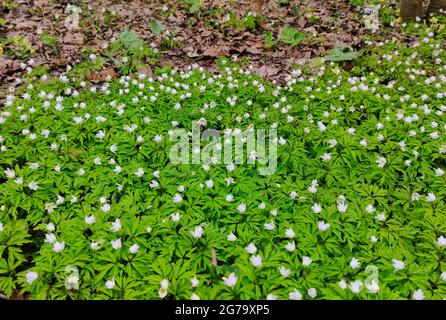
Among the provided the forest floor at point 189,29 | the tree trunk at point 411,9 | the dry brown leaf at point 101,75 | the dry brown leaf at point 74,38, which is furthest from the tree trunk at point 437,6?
the dry brown leaf at point 74,38

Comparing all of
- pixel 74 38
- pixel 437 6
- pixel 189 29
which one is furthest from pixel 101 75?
pixel 437 6

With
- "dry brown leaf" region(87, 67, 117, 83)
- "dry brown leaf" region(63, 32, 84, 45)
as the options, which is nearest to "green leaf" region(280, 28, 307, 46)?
"dry brown leaf" region(87, 67, 117, 83)

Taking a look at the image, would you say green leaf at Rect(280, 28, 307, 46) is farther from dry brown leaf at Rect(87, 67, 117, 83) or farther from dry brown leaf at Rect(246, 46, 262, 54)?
dry brown leaf at Rect(87, 67, 117, 83)

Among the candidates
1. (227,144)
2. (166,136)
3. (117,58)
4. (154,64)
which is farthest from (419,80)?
(117,58)

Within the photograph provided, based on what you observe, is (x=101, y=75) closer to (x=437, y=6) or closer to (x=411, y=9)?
(x=411, y=9)

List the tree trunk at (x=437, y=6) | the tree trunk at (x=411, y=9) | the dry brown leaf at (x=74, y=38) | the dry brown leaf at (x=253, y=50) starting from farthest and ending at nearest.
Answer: the tree trunk at (x=437, y=6) → the tree trunk at (x=411, y=9) → the dry brown leaf at (x=74, y=38) → the dry brown leaf at (x=253, y=50)

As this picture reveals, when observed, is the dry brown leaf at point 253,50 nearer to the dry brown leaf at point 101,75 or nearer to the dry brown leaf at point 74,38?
the dry brown leaf at point 101,75

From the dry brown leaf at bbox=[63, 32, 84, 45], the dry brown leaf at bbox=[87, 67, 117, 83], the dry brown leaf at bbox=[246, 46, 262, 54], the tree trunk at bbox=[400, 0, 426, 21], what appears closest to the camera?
the dry brown leaf at bbox=[87, 67, 117, 83]

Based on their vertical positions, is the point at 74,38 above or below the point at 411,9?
below
